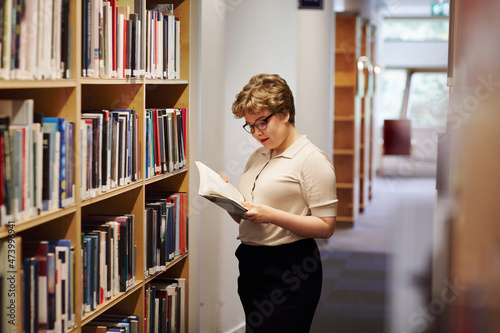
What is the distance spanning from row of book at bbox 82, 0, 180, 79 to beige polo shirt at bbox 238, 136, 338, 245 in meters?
0.77

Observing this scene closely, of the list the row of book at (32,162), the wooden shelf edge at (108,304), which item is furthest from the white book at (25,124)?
the wooden shelf edge at (108,304)

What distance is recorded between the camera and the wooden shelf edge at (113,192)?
224 cm

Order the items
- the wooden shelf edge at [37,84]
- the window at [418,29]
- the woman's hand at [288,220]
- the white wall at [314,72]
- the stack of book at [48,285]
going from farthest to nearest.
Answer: the window at [418,29]
the white wall at [314,72]
the woman's hand at [288,220]
the stack of book at [48,285]
the wooden shelf edge at [37,84]

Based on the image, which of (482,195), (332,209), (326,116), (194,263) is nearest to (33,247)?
(332,209)

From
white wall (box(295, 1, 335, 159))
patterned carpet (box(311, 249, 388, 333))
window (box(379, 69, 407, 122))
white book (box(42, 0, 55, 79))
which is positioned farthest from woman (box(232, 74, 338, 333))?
window (box(379, 69, 407, 122))

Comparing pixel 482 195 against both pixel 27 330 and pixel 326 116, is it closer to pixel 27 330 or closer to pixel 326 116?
pixel 27 330

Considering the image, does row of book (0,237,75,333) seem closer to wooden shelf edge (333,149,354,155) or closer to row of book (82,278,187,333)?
row of book (82,278,187,333)

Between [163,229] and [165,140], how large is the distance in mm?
459

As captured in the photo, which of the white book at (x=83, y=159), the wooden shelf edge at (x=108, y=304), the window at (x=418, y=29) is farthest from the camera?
the window at (x=418, y=29)

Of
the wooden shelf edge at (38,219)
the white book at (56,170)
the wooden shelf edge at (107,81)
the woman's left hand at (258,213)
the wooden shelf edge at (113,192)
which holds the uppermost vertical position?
the wooden shelf edge at (107,81)

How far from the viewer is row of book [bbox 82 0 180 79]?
7.40 feet

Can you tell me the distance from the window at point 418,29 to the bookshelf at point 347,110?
839 centimetres

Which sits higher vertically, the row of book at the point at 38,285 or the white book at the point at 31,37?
the white book at the point at 31,37

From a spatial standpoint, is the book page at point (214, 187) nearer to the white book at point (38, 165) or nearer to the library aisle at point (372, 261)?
the white book at point (38, 165)
